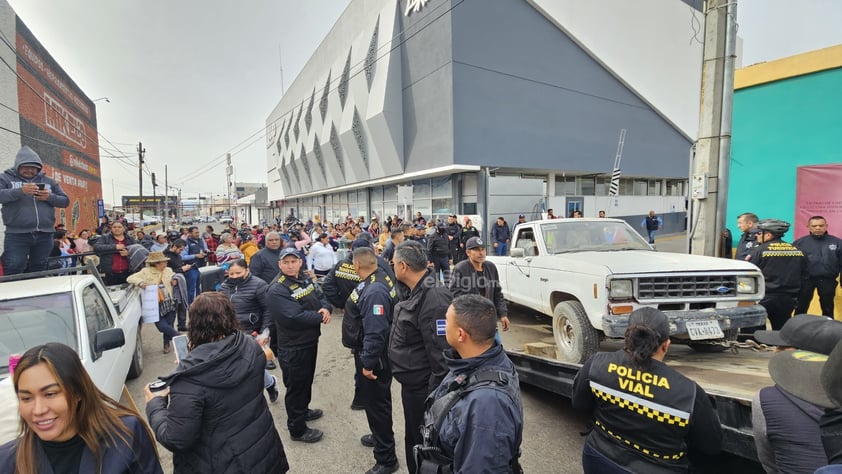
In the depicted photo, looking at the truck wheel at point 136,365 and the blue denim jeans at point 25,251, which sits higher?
the blue denim jeans at point 25,251

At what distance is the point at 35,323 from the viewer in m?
3.07

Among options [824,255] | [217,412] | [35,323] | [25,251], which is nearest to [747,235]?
[824,255]

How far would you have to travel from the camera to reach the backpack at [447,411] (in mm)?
1620

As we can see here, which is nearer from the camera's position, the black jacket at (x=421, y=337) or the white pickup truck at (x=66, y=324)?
the black jacket at (x=421, y=337)

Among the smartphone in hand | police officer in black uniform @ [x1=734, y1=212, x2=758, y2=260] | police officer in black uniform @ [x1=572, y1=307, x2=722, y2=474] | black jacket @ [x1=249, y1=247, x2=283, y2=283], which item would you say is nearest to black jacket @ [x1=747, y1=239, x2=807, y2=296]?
police officer in black uniform @ [x1=734, y1=212, x2=758, y2=260]

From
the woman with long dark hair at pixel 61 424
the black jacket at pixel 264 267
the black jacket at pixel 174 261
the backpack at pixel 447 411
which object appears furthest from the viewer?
the black jacket at pixel 174 261

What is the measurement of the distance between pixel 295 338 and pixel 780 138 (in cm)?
905

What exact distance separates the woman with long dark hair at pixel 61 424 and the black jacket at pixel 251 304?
264 cm

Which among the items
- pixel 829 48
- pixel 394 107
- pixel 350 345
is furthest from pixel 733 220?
pixel 394 107

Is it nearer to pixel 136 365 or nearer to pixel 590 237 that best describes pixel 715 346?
pixel 590 237

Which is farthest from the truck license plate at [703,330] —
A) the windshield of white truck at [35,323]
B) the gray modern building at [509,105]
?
the gray modern building at [509,105]

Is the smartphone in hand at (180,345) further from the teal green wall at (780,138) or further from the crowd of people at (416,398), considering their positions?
the teal green wall at (780,138)

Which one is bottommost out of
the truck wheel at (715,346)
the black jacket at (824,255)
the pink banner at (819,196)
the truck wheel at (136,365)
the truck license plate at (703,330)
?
the truck wheel at (136,365)

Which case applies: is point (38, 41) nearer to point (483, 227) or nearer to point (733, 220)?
point (483, 227)
